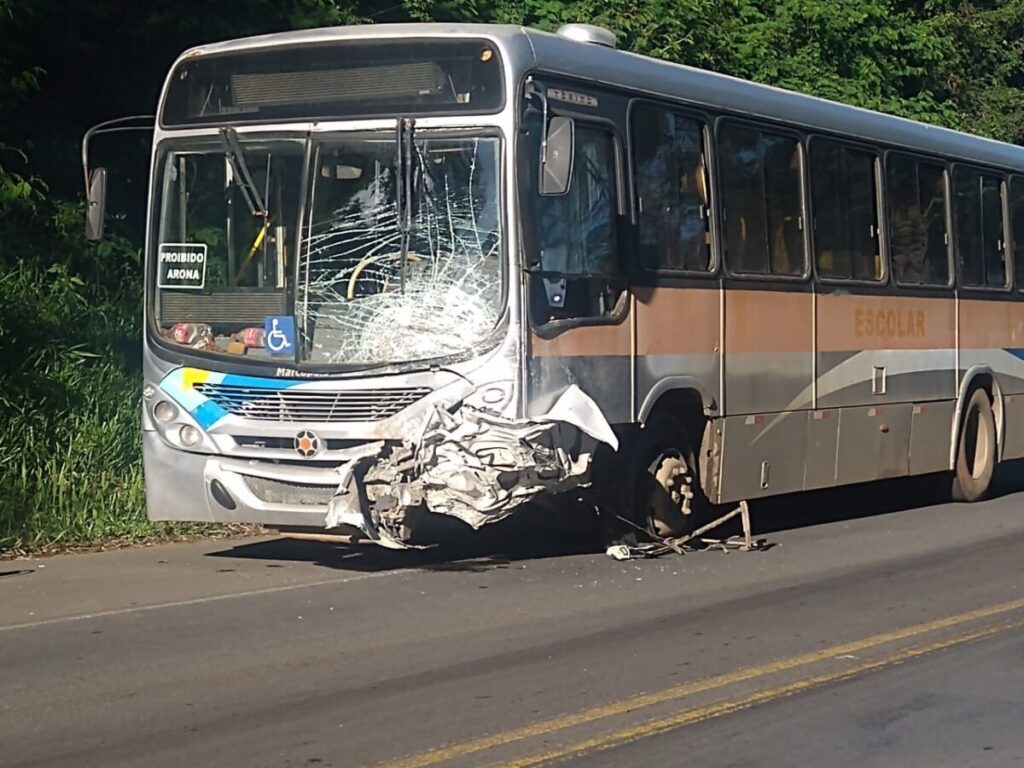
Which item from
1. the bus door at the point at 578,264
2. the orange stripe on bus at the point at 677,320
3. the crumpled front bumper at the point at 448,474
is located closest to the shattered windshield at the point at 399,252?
the bus door at the point at 578,264

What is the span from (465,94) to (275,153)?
1355 millimetres

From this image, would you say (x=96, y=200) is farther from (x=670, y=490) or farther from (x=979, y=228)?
(x=979, y=228)

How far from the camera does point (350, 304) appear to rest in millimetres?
11164

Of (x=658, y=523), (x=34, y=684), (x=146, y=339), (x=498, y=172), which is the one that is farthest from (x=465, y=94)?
(x=34, y=684)

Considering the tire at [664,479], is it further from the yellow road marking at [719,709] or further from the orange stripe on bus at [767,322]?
the yellow road marking at [719,709]

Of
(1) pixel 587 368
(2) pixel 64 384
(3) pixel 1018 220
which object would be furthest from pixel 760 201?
(2) pixel 64 384

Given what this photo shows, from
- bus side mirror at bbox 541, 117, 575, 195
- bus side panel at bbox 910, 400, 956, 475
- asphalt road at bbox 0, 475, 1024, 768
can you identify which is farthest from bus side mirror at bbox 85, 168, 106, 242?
bus side panel at bbox 910, 400, 956, 475

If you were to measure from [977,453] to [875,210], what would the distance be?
3.28 metres

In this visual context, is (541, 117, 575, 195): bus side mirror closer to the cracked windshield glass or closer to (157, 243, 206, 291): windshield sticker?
the cracked windshield glass

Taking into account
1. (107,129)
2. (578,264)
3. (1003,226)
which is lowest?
(578,264)

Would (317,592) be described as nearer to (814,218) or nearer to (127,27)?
(814,218)

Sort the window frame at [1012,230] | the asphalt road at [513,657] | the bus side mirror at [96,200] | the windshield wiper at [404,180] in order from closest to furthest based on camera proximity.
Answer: the asphalt road at [513,657], the windshield wiper at [404,180], the bus side mirror at [96,200], the window frame at [1012,230]

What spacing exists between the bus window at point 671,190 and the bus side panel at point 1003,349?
4866mm

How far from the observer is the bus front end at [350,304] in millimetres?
10930
